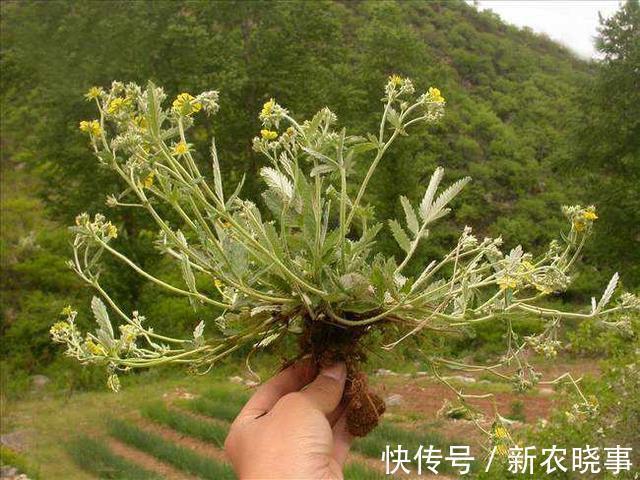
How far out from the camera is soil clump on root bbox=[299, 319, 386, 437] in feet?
7.59

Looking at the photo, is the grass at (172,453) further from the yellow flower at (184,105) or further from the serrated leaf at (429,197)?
the yellow flower at (184,105)

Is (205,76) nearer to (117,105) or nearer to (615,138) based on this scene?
(615,138)

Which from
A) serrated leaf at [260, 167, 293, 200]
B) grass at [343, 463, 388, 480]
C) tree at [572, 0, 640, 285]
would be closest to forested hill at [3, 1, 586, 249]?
tree at [572, 0, 640, 285]

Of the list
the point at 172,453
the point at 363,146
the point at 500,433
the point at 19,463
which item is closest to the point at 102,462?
the point at 172,453

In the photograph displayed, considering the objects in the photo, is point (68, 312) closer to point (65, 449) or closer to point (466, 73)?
point (65, 449)

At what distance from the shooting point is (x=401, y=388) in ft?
35.3

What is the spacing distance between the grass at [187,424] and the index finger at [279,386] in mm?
6036

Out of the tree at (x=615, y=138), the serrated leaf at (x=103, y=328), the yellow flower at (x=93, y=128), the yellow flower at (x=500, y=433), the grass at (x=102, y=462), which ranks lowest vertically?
the grass at (x=102, y=462)

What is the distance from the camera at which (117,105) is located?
6.46ft

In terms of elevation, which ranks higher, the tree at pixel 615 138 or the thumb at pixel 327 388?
the tree at pixel 615 138

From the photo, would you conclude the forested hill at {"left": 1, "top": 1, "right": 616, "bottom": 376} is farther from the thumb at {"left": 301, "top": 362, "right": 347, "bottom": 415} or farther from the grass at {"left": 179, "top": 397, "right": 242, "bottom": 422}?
the thumb at {"left": 301, "top": 362, "right": 347, "bottom": 415}

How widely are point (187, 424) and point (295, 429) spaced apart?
7153 millimetres

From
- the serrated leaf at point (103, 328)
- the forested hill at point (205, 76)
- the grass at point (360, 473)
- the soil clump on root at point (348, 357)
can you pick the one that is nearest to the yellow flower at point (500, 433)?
the soil clump on root at point (348, 357)

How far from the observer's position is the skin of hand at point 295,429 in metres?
2.05
